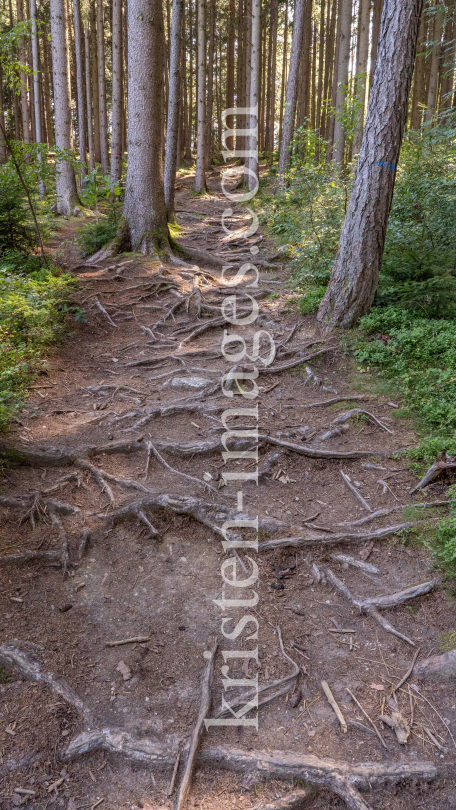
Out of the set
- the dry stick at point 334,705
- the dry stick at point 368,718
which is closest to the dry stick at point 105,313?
the dry stick at point 334,705

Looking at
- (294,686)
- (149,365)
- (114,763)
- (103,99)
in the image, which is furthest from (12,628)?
(103,99)

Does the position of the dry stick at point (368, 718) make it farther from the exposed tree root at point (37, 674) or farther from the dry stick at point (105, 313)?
the dry stick at point (105, 313)

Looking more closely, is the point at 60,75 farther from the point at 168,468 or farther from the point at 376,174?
the point at 168,468

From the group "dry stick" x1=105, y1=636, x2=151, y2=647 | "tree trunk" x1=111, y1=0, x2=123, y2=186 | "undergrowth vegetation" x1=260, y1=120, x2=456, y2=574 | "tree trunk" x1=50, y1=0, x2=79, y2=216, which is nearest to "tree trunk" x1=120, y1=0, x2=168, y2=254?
"undergrowth vegetation" x1=260, y1=120, x2=456, y2=574

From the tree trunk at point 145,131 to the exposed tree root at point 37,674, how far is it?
8772 millimetres

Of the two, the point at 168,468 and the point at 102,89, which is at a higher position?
the point at 102,89

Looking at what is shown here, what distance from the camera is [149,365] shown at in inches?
294

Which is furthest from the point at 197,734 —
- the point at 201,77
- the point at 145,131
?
the point at 201,77

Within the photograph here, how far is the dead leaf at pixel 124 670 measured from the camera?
3171mm

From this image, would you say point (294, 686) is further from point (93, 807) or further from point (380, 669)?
point (93, 807)

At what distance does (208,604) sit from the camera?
380 cm

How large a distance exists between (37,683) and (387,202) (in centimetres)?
657

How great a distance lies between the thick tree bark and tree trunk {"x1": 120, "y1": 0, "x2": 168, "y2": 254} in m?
4.77

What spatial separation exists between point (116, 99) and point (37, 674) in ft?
53.2
